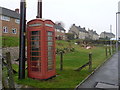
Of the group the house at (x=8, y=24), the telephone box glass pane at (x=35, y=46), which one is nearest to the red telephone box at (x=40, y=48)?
the telephone box glass pane at (x=35, y=46)

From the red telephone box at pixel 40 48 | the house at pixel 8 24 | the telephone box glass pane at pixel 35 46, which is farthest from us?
the house at pixel 8 24

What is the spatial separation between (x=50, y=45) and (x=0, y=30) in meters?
23.1

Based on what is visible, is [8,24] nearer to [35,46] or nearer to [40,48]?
[35,46]

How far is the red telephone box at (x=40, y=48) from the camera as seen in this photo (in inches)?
248

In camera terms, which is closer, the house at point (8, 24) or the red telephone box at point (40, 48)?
the red telephone box at point (40, 48)

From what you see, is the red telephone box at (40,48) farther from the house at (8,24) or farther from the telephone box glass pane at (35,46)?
the house at (8,24)

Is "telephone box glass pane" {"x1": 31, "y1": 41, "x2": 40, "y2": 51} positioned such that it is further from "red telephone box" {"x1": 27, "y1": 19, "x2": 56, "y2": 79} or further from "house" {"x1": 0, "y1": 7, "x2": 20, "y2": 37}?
"house" {"x1": 0, "y1": 7, "x2": 20, "y2": 37}

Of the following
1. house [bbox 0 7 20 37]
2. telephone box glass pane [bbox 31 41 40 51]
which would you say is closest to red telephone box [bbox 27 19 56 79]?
telephone box glass pane [bbox 31 41 40 51]

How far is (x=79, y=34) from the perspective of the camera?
7319cm

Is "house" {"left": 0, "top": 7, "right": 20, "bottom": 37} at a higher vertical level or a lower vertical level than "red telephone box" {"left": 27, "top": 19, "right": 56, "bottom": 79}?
higher

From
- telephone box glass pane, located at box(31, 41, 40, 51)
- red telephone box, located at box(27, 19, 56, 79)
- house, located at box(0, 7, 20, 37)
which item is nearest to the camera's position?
red telephone box, located at box(27, 19, 56, 79)

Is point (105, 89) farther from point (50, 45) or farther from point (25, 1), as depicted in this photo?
point (25, 1)

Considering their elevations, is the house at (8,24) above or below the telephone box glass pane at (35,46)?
above

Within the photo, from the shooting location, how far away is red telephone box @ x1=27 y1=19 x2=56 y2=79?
20.7ft
